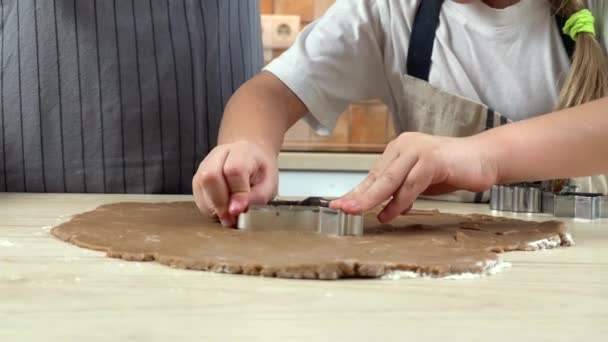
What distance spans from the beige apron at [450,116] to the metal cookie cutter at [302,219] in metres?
0.44

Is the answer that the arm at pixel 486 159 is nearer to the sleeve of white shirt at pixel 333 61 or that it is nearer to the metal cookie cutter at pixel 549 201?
the metal cookie cutter at pixel 549 201

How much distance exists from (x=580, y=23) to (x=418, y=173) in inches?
16.9

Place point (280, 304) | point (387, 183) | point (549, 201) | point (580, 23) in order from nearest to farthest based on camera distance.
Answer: point (280, 304)
point (387, 183)
point (549, 201)
point (580, 23)

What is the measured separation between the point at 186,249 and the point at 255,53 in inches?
36.0

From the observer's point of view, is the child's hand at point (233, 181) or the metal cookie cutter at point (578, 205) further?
the metal cookie cutter at point (578, 205)

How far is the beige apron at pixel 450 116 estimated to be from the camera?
1055 mm

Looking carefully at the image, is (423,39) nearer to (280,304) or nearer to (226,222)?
(226,222)

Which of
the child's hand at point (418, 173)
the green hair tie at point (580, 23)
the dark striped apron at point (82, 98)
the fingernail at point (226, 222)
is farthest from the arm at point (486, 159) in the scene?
the dark striped apron at point (82, 98)

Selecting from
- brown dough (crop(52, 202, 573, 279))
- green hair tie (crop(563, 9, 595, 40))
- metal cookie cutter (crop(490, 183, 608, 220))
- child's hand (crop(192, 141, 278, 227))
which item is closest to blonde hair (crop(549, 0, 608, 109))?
green hair tie (crop(563, 9, 595, 40))

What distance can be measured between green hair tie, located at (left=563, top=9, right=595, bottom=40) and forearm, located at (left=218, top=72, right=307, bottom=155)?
363mm

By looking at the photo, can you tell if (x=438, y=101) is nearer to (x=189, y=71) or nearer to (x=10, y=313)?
A: (x=189, y=71)

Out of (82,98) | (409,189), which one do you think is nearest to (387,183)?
(409,189)

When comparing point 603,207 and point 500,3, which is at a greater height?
point 500,3

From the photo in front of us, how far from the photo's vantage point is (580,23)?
3.33 feet
